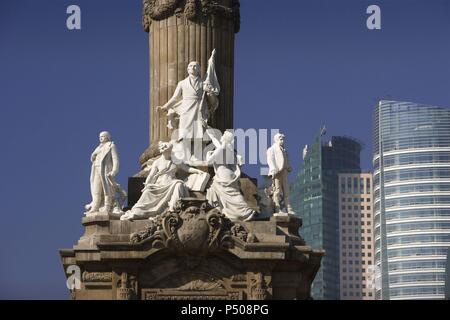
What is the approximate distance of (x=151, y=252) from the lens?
2274 inches

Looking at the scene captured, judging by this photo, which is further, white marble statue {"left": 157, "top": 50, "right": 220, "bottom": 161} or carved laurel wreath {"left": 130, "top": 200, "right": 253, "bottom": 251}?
white marble statue {"left": 157, "top": 50, "right": 220, "bottom": 161}

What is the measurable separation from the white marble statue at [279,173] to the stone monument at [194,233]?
5 centimetres

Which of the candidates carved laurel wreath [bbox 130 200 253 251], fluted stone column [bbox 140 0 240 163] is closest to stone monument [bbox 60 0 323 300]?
carved laurel wreath [bbox 130 200 253 251]

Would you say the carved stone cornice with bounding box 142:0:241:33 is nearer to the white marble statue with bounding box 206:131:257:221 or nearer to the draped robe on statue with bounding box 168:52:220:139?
the draped robe on statue with bounding box 168:52:220:139

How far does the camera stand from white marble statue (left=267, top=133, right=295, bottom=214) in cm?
6003

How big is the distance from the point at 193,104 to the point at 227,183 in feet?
11.7

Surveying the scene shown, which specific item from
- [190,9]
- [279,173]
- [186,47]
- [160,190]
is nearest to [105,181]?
[160,190]

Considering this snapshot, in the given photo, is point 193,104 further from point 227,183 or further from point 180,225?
point 180,225

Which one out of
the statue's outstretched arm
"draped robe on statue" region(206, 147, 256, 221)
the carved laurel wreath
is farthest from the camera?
the statue's outstretched arm

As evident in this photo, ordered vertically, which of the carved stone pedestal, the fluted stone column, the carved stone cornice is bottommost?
the carved stone pedestal

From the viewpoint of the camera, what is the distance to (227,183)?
5944 centimetres

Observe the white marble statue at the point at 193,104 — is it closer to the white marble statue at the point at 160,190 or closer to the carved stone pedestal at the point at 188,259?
the white marble statue at the point at 160,190

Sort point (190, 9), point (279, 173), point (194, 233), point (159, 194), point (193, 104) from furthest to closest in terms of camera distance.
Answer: point (190, 9) < point (193, 104) < point (279, 173) < point (159, 194) < point (194, 233)

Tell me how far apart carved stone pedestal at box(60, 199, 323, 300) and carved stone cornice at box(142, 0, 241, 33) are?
835 centimetres
